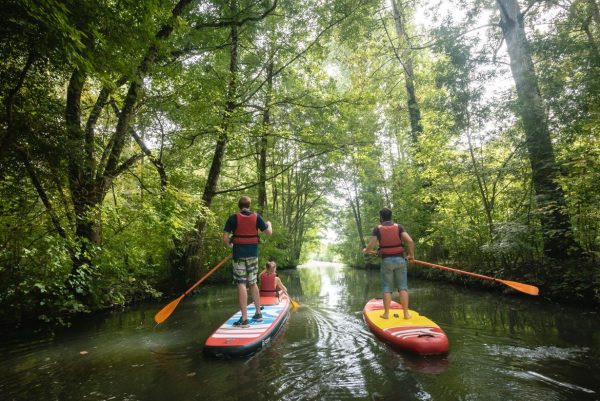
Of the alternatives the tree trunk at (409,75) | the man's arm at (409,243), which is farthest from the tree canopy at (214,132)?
the man's arm at (409,243)

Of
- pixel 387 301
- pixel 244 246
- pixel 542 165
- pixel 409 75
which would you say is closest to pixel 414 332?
pixel 387 301

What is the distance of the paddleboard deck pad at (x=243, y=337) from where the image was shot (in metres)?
4.55

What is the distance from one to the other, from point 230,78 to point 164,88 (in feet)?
6.44

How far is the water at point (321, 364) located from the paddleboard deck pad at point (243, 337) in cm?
14

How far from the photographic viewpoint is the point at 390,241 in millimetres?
5469

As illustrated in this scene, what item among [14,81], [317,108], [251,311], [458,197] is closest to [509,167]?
[458,197]

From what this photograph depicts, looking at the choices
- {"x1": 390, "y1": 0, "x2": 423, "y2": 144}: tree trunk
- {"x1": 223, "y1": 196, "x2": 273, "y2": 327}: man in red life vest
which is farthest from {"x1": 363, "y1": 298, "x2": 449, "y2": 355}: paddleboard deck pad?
{"x1": 390, "y1": 0, "x2": 423, "y2": 144}: tree trunk

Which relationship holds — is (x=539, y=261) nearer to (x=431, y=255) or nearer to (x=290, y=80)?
(x=431, y=255)

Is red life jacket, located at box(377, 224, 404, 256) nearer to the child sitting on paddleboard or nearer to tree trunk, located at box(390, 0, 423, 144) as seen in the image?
the child sitting on paddleboard

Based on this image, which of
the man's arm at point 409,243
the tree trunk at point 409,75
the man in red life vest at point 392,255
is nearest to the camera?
the man's arm at point 409,243

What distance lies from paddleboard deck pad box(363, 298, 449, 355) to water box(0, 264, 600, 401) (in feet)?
0.46

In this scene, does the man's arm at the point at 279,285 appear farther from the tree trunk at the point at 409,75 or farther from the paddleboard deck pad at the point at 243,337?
the tree trunk at the point at 409,75

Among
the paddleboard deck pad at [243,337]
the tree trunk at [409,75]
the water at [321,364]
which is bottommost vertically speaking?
the water at [321,364]

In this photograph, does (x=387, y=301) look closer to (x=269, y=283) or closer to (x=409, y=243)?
(x=409, y=243)
